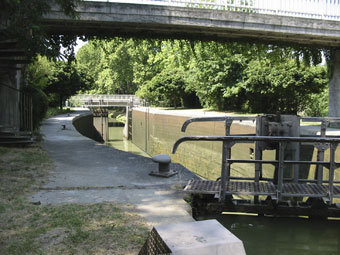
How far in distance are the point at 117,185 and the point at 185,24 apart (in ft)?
21.1

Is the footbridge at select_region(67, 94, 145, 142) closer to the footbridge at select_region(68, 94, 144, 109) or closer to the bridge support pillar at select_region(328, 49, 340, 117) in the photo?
the footbridge at select_region(68, 94, 144, 109)

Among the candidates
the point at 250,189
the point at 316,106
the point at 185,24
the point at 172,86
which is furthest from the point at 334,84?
the point at 172,86

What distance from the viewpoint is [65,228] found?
141 inches

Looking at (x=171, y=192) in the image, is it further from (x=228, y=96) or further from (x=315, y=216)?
(x=228, y=96)

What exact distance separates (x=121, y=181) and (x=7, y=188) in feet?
5.90

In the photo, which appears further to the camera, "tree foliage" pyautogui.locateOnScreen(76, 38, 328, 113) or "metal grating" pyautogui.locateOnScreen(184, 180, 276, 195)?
"tree foliage" pyautogui.locateOnScreen(76, 38, 328, 113)

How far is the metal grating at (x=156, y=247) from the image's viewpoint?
2.20 metres

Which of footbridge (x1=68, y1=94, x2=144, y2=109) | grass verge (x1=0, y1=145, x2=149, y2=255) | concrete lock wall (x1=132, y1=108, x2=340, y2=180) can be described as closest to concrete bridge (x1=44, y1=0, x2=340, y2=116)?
concrete lock wall (x1=132, y1=108, x2=340, y2=180)

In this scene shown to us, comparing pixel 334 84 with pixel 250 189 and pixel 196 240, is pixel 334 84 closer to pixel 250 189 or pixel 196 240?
pixel 250 189

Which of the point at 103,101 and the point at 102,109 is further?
the point at 103,101

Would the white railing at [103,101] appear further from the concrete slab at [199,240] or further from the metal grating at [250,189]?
the concrete slab at [199,240]

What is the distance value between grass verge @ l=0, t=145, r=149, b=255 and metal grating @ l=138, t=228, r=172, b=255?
0.57 meters

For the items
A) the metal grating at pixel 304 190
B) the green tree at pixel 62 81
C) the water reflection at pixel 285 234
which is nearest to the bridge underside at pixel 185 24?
the metal grating at pixel 304 190

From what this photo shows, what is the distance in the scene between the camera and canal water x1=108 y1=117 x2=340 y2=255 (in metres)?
4.64
